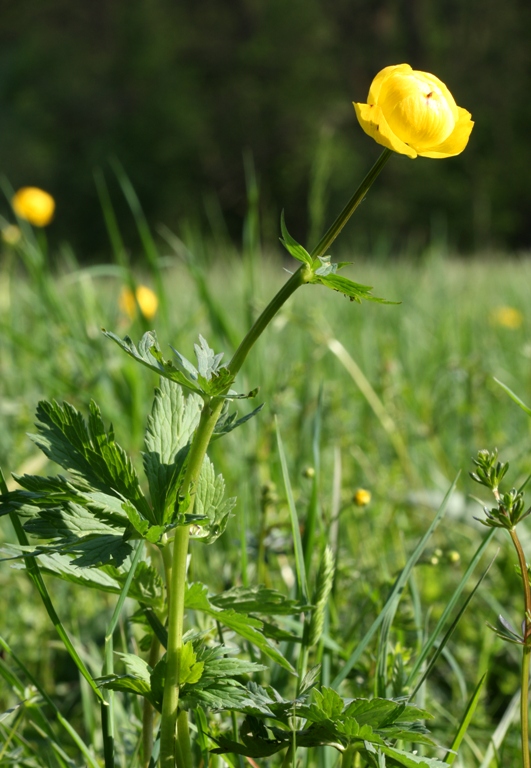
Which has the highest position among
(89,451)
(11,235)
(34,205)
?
(34,205)

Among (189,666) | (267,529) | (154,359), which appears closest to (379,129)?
(154,359)

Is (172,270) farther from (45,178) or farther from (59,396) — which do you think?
(45,178)

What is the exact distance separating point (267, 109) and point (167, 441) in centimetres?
1481

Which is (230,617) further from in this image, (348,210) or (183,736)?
(348,210)

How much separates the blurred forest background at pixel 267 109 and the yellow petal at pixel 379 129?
1239 cm

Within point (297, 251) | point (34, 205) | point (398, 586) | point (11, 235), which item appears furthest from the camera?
point (34, 205)

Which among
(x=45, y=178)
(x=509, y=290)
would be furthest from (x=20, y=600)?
(x=45, y=178)

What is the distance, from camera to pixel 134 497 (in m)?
0.34

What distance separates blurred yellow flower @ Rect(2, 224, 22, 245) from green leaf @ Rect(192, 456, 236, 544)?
841mm

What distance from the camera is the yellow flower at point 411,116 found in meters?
0.31

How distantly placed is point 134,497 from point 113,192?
1376cm

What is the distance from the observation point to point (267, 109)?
46.9ft

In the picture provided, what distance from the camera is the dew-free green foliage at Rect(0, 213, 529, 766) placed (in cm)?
34

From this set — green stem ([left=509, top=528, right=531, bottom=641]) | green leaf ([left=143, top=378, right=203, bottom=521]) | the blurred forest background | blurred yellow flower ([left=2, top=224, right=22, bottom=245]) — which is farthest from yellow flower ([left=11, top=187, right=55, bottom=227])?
the blurred forest background
